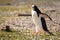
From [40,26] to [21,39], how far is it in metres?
0.85

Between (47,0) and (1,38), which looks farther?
(47,0)

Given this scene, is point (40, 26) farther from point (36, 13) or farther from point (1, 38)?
point (1, 38)

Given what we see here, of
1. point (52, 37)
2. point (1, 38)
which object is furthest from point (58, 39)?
point (1, 38)

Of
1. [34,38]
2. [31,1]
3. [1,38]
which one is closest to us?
[34,38]

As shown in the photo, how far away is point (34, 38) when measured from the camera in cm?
1065

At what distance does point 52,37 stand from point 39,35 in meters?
0.53

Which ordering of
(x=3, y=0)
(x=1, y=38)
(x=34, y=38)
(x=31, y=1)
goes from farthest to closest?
(x=3, y=0), (x=31, y=1), (x=1, y=38), (x=34, y=38)

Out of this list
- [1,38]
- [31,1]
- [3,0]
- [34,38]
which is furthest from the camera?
[3,0]

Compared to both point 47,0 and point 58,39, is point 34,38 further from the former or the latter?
point 47,0

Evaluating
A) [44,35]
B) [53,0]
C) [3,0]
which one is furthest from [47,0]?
[44,35]

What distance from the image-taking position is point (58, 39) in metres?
10.7

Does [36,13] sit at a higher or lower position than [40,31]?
higher

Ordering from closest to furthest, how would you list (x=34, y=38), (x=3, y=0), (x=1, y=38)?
1. (x=34, y=38)
2. (x=1, y=38)
3. (x=3, y=0)

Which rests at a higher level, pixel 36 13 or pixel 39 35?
pixel 36 13
